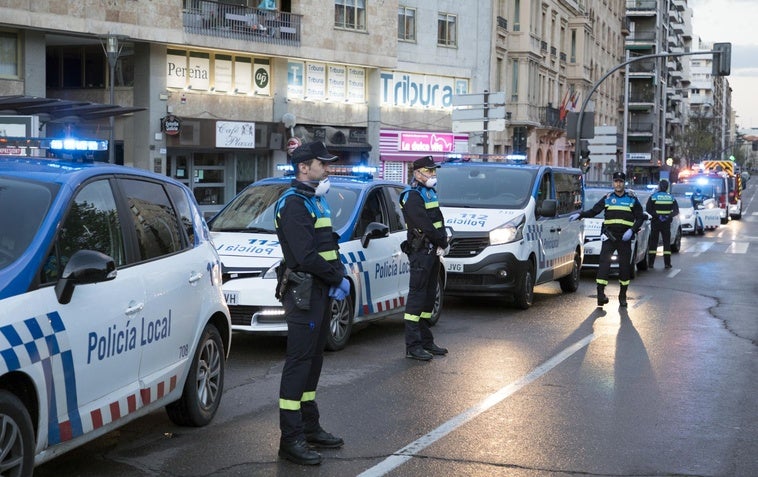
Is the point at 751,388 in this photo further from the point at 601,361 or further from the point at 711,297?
the point at 711,297

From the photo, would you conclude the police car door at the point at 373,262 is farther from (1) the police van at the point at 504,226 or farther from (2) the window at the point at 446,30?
(2) the window at the point at 446,30

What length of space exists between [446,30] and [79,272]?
43.0 meters

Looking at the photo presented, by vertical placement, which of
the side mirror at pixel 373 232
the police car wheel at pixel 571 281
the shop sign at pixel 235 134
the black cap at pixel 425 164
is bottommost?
the police car wheel at pixel 571 281

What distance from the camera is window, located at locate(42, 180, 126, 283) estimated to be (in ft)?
17.6

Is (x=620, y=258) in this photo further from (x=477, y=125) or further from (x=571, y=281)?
(x=477, y=125)

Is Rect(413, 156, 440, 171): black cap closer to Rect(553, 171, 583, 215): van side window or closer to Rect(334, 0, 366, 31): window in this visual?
Rect(553, 171, 583, 215): van side window

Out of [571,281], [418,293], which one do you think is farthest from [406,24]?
[418,293]

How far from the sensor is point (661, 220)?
2447 centimetres

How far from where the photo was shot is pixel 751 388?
30.7 ft

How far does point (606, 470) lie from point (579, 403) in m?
2.06

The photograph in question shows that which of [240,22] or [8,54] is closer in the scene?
[8,54]

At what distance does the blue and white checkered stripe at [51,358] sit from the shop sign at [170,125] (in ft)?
91.2

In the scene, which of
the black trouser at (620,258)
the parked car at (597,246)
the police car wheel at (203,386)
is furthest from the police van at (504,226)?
the police car wheel at (203,386)

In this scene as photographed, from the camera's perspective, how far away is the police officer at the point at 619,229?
15.5m
